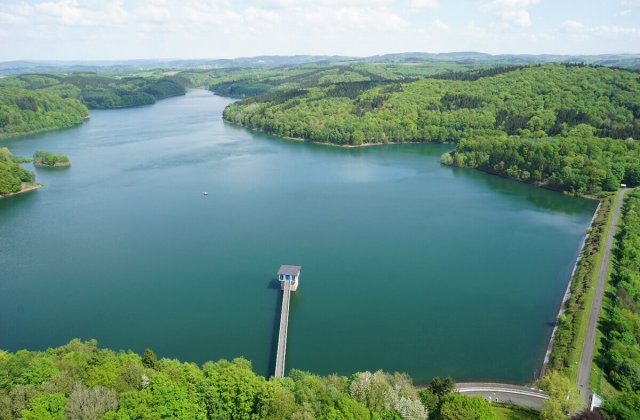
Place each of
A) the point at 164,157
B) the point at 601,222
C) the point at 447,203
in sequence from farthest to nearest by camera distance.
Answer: the point at 164,157, the point at 447,203, the point at 601,222

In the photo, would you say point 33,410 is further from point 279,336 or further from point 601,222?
point 601,222

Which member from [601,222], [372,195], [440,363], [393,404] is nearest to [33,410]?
[393,404]

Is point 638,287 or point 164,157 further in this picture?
point 164,157

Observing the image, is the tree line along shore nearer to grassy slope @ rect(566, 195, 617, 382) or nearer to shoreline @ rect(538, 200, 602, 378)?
grassy slope @ rect(566, 195, 617, 382)

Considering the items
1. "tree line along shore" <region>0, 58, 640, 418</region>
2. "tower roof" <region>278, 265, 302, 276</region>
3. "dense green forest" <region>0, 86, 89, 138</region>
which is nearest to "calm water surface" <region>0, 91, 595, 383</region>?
"tower roof" <region>278, 265, 302, 276</region>

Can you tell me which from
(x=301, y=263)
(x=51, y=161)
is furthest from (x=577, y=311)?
(x=51, y=161)

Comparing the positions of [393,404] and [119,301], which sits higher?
[393,404]

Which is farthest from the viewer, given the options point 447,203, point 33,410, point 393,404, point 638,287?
Result: point 447,203
